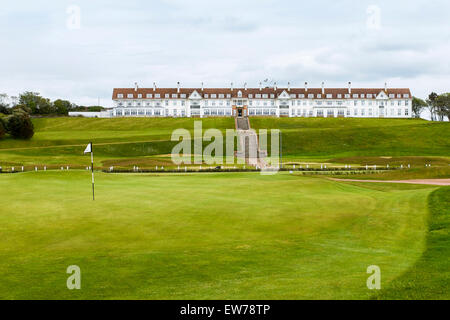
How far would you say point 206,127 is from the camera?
122875mm

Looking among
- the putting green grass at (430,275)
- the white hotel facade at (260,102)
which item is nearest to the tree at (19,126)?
the white hotel facade at (260,102)

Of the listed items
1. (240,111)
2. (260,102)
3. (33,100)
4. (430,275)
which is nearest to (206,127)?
(240,111)

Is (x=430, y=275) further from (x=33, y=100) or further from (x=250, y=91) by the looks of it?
(x=33, y=100)

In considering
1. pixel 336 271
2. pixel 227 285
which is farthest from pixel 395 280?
pixel 227 285

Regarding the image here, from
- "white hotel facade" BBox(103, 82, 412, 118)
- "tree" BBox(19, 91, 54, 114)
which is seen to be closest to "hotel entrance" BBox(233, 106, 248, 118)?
"white hotel facade" BBox(103, 82, 412, 118)

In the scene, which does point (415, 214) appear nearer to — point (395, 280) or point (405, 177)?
point (395, 280)

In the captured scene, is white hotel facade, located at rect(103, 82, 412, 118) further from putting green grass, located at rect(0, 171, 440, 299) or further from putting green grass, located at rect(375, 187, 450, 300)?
putting green grass, located at rect(375, 187, 450, 300)

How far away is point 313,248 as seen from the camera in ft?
54.8

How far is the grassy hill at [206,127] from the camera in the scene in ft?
257

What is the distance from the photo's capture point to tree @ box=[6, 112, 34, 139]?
320 feet

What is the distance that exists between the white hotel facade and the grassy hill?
116 feet

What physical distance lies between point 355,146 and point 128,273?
8859 cm

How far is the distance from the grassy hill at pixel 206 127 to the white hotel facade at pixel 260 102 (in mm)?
35419

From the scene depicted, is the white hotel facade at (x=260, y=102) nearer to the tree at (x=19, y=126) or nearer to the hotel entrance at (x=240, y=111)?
the hotel entrance at (x=240, y=111)
